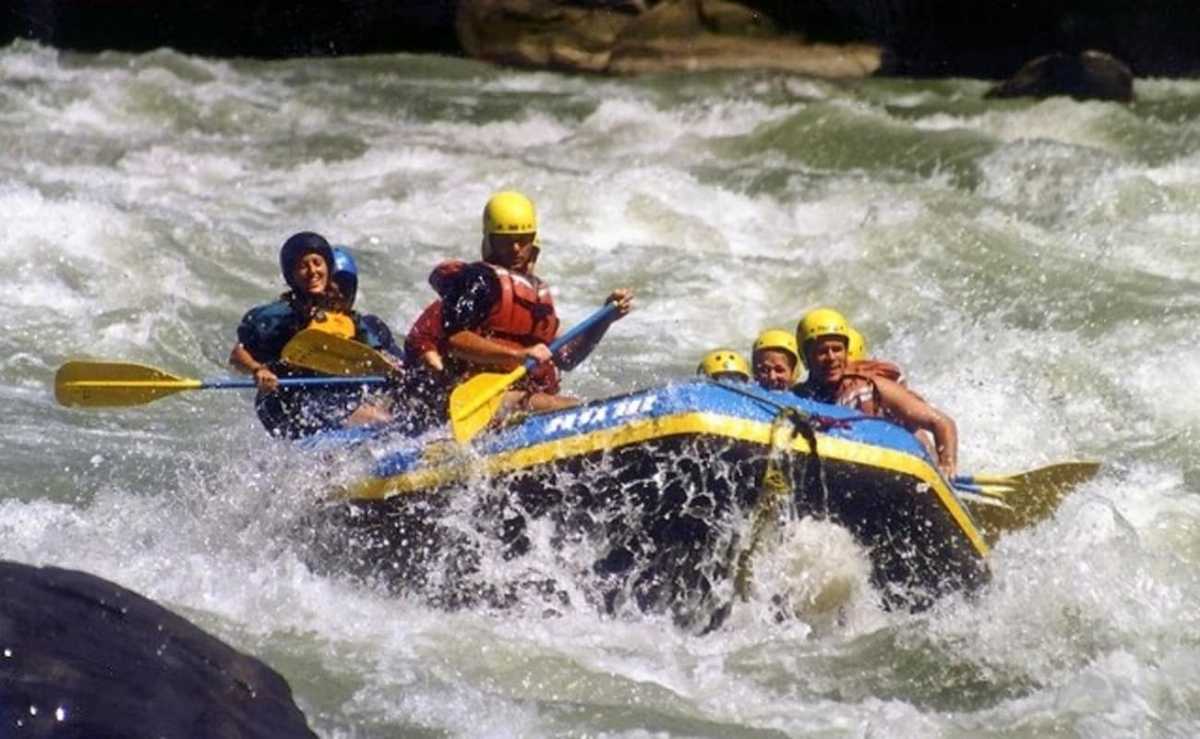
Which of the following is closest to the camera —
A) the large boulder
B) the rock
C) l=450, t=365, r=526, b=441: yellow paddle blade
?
l=450, t=365, r=526, b=441: yellow paddle blade

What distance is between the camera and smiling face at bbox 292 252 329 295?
6.34 m

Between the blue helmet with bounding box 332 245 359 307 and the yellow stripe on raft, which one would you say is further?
the blue helmet with bounding box 332 245 359 307

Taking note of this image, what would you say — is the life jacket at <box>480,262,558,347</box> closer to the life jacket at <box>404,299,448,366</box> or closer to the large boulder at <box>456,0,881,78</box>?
the life jacket at <box>404,299,448,366</box>

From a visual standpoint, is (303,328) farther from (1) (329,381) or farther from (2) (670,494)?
(2) (670,494)

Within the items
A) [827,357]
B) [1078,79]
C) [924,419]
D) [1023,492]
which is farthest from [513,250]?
[1078,79]

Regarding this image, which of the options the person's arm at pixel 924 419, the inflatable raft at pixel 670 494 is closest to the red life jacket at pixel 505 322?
the inflatable raft at pixel 670 494

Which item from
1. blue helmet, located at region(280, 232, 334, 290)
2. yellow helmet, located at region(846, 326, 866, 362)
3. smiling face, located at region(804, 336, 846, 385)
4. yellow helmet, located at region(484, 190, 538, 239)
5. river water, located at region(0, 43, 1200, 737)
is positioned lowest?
river water, located at region(0, 43, 1200, 737)

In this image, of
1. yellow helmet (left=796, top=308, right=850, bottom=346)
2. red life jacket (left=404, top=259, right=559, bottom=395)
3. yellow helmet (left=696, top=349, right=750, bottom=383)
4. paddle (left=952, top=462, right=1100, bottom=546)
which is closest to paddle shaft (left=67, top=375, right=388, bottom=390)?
red life jacket (left=404, top=259, right=559, bottom=395)

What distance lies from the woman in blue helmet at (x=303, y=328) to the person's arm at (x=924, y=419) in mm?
1576

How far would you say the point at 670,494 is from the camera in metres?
5.35

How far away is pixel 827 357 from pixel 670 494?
1.07m

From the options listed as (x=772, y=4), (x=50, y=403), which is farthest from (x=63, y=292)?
(x=772, y=4)

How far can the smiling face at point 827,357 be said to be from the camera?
20.4ft

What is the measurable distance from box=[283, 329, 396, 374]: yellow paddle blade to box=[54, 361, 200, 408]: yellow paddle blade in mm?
448
